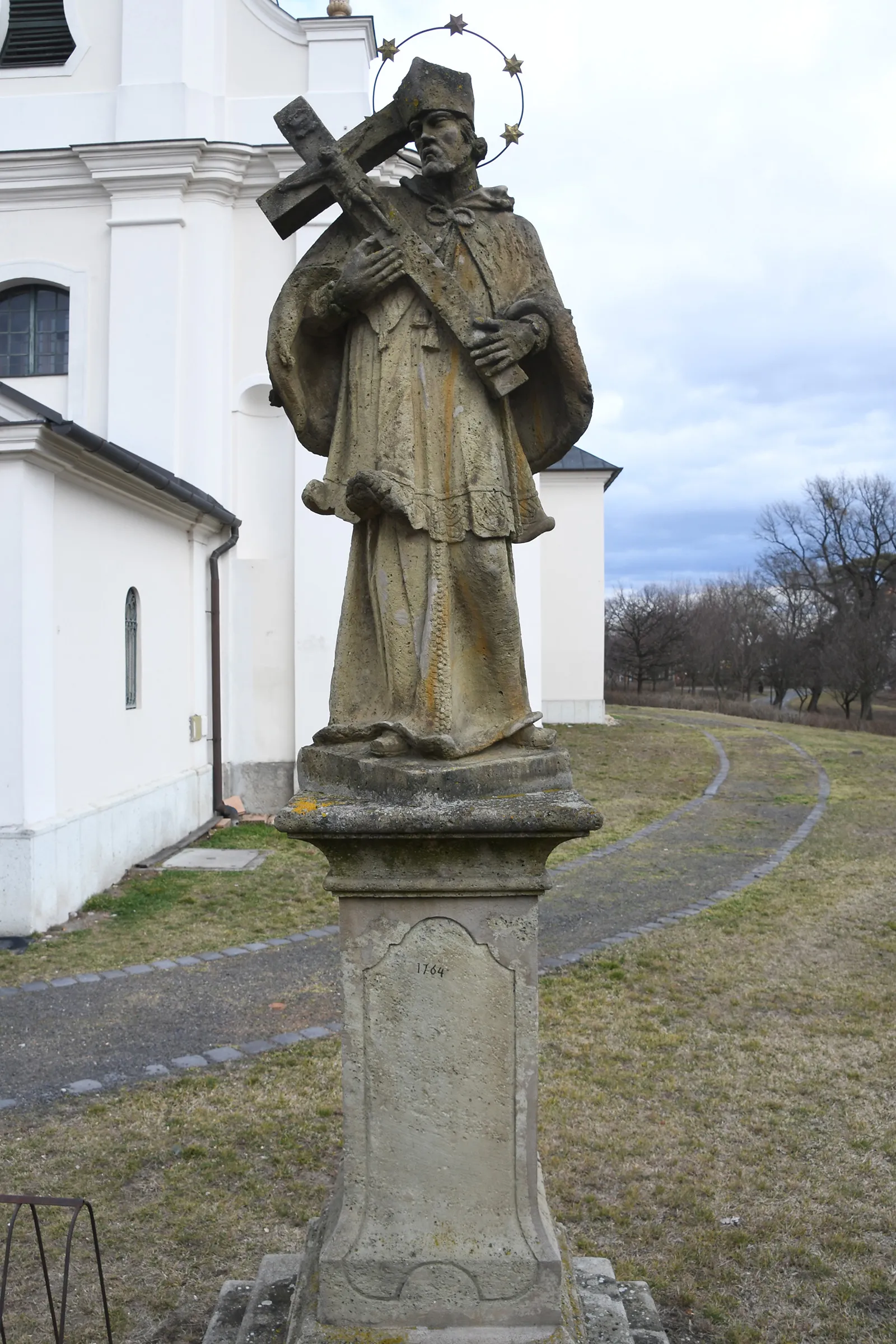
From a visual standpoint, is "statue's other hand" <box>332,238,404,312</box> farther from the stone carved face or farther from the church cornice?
the church cornice

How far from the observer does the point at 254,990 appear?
7234 mm

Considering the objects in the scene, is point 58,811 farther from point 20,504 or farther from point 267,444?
point 267,444

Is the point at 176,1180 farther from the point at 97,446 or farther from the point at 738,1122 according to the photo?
the point at 97,446

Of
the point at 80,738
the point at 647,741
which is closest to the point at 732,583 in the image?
the point at 647,741

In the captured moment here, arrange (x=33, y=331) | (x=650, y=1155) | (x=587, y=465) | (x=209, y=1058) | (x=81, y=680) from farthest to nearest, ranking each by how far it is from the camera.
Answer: (x=587, y=465) → (x=33, y=331) → (x=81, y=680) → (x=209, y=1058) → (x=650, y=1155)

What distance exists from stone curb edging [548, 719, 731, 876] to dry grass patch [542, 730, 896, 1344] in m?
2.44

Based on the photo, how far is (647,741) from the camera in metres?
21.9

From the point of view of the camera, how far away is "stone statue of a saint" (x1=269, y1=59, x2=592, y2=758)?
3.00 m

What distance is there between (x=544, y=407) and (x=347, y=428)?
61cm

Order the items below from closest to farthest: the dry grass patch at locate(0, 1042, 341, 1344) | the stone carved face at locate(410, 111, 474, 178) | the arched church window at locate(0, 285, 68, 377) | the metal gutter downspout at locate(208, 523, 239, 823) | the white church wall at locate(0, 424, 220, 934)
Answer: the stone carved face at locate(410, 111, 474, 178) → the dry grass patch at locate(0, 1042, 341, 1344) → the white church wall at locate(0, 424, 220, 934) → the metal gutter downspout at locate(208, 523, 239, 823) → the arched church window at locate(0, 285, 68, 377)

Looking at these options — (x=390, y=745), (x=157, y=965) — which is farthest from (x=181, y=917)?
(x=390, y=745)

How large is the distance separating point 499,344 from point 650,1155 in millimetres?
3797

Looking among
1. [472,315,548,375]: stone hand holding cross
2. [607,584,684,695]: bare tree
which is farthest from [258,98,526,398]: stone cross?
[607,584,684,695]: bare tree

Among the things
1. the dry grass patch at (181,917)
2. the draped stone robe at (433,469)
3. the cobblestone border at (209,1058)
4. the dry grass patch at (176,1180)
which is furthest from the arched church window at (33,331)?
the draped stone robe at (433,469)
